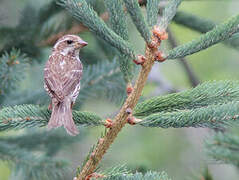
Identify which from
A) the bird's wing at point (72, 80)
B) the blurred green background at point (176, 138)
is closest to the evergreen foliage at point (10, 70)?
the bird's wing at point (72, 80)

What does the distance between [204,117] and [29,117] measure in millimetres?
1058

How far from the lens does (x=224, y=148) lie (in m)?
3.63

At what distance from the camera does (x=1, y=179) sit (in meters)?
7.25

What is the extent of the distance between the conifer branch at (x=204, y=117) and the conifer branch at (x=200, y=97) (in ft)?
0.30

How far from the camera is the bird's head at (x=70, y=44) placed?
178 inches

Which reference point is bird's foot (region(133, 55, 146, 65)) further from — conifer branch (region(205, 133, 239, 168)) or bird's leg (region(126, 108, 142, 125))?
conifer branch (region(205, 133, 239, 168))

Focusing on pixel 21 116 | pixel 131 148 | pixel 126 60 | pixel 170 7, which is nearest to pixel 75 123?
pixel 21 116

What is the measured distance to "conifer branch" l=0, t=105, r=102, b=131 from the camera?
259 centimetres

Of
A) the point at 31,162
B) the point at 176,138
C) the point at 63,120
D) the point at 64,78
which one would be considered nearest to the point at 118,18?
the point at 63,120

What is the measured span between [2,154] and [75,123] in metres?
1.42

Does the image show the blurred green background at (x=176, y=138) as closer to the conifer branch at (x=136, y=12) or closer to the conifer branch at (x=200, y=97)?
the conifer branch at (x=200, y=97)

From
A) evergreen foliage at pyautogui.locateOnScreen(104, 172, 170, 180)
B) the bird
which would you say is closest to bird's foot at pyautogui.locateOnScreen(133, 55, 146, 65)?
the bird

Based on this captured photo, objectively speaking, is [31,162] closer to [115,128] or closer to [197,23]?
[115,128]

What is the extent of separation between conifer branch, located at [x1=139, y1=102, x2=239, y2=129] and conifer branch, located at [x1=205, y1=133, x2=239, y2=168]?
1.11 metres
